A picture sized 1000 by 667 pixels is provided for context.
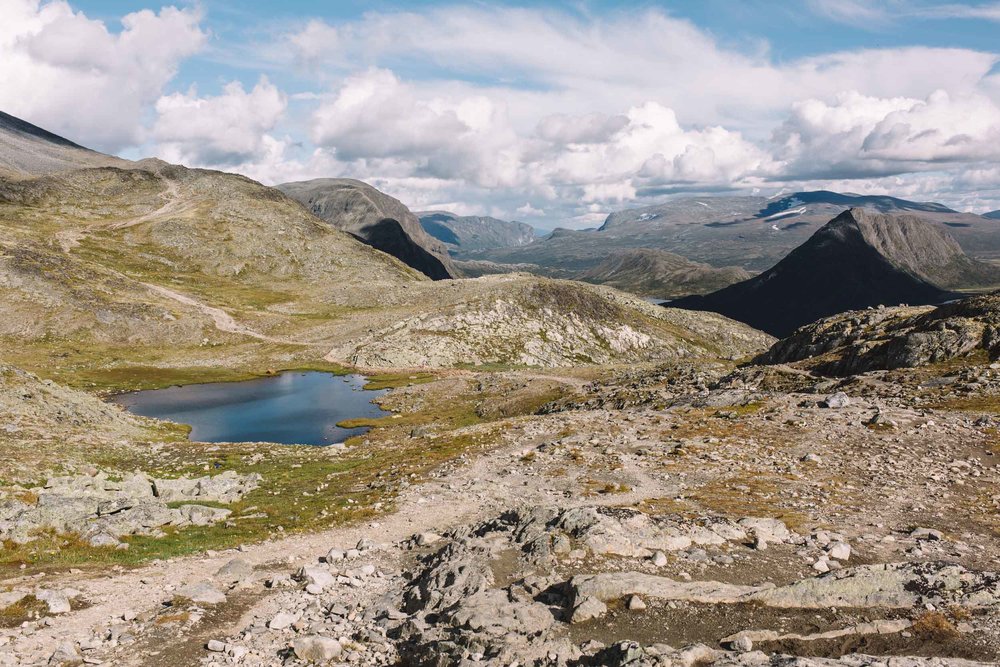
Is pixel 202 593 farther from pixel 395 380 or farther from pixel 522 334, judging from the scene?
pixel 522 334

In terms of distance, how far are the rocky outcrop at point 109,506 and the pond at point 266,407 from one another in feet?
117

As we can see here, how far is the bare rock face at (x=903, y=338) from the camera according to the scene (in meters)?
60.6

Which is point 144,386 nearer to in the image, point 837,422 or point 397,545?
point 397,545

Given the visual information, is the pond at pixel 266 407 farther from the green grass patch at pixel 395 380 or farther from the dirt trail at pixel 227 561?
the dirt trail at pixel 227 561

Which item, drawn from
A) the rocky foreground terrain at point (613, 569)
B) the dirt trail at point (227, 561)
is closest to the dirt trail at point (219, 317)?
the rocky foreground terrain at point (613, 569)

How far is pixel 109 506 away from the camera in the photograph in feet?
113

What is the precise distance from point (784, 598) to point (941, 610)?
15.0 feet

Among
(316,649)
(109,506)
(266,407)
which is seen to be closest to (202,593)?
(316,649)

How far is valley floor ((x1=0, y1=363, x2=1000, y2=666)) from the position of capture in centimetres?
1864

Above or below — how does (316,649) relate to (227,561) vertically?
above

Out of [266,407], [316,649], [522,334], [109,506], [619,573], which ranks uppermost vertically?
[619,573]

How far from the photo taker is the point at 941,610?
1853 cm

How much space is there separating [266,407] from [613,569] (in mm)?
85635

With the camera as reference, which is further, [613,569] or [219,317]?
[219,317]
